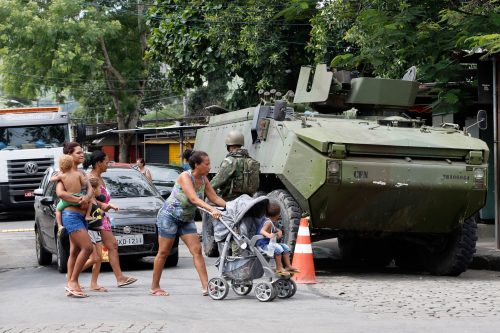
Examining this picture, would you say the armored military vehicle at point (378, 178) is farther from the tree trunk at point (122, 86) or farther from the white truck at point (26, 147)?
the tree trunk at point (122, 86)

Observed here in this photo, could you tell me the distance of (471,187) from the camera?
12586mm

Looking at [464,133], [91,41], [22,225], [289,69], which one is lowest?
[22,225]

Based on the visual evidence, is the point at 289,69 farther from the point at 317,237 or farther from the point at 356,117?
the point at 317,237

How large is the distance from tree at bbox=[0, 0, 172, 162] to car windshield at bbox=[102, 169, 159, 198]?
22.6 m

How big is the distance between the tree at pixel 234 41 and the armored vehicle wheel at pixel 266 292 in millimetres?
12083

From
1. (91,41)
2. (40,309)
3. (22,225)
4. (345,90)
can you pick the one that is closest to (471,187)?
(345,90)

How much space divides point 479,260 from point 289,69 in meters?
10.8

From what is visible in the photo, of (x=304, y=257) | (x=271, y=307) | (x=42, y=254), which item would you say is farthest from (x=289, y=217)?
(x=42, y=254)

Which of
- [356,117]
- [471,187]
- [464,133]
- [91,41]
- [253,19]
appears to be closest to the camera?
[471,187]

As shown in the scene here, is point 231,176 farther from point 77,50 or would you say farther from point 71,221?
point 77,50

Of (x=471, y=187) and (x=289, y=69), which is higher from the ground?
(x=289, y=69)

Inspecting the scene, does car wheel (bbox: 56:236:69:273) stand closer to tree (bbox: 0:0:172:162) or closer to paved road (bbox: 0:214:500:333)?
paved road (bbox: 0:214:500:333)

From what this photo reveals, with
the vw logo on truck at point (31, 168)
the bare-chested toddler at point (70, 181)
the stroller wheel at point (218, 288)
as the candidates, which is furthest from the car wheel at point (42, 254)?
the vw logo on truck at point (31, 168)

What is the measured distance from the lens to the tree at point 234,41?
23.5m
